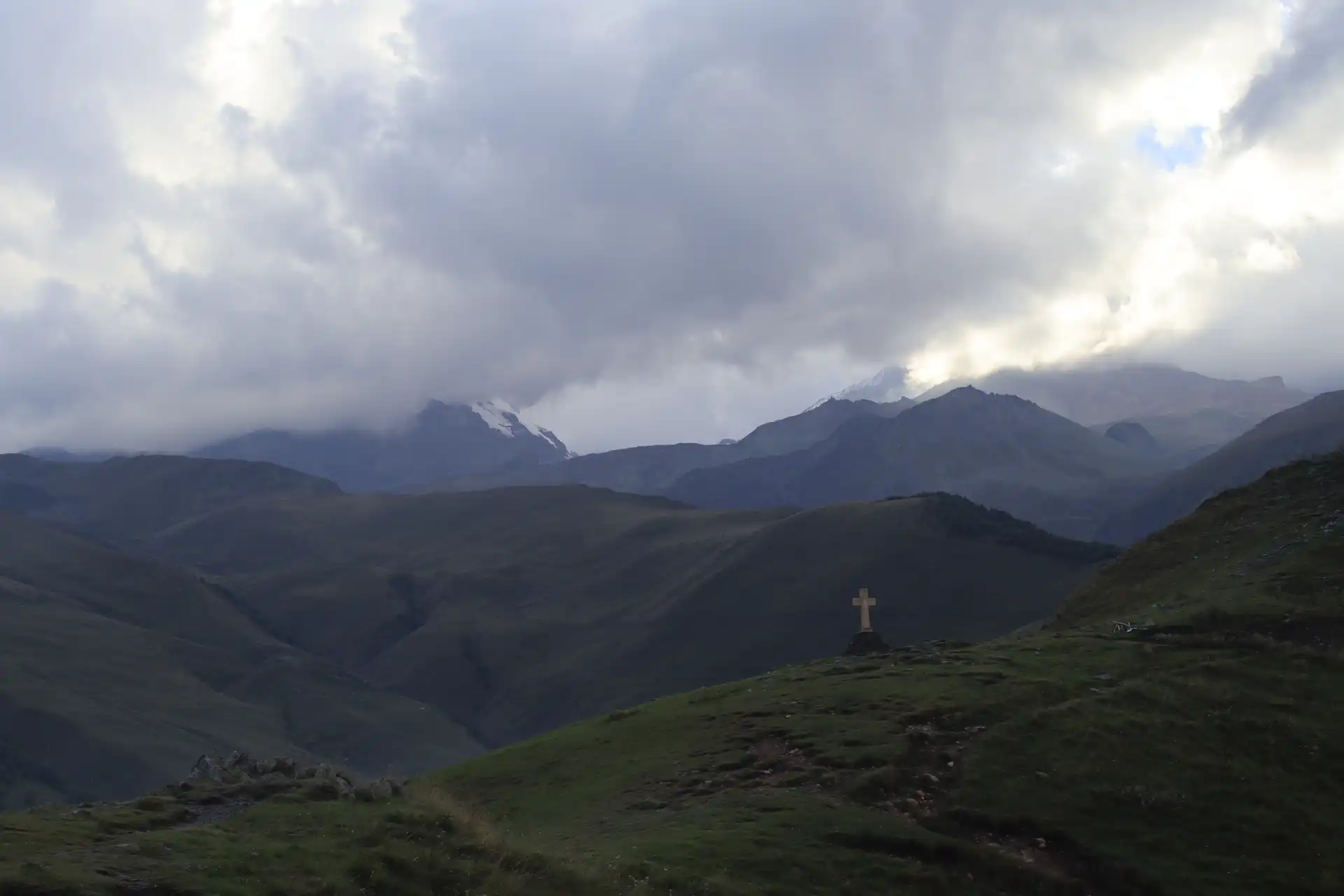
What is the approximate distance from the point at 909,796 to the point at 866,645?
2819cm

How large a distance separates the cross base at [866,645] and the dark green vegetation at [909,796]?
899cm

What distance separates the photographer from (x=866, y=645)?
206ft

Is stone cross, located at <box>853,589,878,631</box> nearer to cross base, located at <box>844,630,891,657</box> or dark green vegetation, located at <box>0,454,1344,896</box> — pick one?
cross base, located at <box>844,630,891,657</box>

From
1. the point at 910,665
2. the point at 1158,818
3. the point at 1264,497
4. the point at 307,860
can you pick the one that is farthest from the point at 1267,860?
the point at 1264,497

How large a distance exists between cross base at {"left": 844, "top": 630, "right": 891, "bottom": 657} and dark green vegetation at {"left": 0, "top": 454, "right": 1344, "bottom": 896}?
899 cm

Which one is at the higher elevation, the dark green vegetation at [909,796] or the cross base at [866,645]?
the cross base at [866,645]

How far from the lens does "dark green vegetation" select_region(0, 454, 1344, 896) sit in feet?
83.6

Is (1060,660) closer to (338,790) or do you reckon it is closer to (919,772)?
(919,772)

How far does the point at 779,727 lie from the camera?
43.8 meters

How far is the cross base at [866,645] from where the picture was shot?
62438 millimetres

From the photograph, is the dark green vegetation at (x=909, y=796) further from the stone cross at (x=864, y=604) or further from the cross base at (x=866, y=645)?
the stone cross at (x=864, y=604)

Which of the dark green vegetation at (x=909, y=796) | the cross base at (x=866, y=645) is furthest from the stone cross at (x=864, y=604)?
the dark green vegetation at (x=909, y=796)

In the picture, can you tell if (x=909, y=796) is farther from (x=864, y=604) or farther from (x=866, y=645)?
(x=864, y=604)

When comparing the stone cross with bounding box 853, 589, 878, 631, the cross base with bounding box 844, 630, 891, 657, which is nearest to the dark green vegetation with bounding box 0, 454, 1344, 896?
the cross base with bounding box 844, 630, 891, 657
